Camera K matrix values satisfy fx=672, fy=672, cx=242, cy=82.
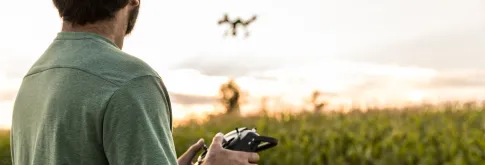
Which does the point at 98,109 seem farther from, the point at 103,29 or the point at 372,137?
the point at 372,137

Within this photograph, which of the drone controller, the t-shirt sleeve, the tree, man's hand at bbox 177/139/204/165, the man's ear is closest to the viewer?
the t-shirt sleeve

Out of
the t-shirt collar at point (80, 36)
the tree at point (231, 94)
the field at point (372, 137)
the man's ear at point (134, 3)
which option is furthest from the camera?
the tree at point (231, 94)

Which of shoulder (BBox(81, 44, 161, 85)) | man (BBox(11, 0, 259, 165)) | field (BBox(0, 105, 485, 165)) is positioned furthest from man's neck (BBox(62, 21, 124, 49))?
field (BBox(0, 105, 485, 165))

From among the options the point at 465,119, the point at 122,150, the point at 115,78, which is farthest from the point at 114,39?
the point at 465,119

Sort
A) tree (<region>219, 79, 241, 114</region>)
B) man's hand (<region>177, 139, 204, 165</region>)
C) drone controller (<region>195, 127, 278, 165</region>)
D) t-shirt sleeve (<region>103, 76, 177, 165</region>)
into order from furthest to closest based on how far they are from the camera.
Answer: tree (<region>219, 79, 241, 114</region>), man's hand (<region>177, 139, 204, 165</region>), drone controller (<region>195, 127, 278, 165</region>), t-shirt sleeve (<region>103, 76, 177, 165</region>)

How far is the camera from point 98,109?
5.79 feet

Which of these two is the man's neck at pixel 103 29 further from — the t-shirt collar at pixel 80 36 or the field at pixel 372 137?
the field at pixel 372 137

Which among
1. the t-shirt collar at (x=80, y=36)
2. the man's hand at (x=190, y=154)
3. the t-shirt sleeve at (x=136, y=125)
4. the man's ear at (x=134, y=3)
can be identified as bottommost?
the man's hand at (x=190, y=154)

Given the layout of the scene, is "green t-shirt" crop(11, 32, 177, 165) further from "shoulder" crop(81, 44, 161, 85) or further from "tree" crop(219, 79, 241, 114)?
"tree" crop(219, 79, 241, 114)

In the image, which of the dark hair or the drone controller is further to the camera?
the drone controller

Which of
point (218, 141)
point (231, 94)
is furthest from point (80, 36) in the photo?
point (231, 94)

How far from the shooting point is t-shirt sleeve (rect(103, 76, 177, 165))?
1728 millimetres

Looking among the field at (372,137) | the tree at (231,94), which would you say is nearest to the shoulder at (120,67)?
the field at (372,137)

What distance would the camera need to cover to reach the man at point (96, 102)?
175 cm
